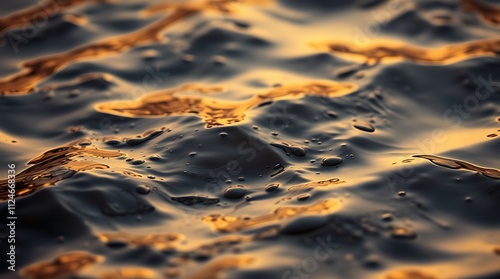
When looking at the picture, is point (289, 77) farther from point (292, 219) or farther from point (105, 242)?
point (105, 242)

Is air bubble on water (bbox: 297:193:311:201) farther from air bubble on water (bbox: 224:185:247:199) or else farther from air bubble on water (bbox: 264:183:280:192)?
air bubble on water (bbox: 224:185:247:199)

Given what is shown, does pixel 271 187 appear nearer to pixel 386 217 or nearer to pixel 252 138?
pixel 252 138

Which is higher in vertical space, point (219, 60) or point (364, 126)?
point (219, 60)

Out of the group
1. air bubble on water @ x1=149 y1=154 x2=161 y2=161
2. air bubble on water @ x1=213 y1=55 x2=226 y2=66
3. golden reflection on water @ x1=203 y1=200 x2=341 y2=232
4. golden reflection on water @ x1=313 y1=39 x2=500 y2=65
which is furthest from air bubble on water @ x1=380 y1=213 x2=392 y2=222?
air bubble on water @ x1=213 y1=55 x2=226 y2=66

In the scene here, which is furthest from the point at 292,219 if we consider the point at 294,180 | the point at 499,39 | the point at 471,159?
the point at 499,39

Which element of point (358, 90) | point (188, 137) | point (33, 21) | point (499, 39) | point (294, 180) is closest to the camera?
point (294, 180)

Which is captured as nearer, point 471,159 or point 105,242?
point 105,242

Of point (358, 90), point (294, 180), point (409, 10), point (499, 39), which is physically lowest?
point (294, 180)

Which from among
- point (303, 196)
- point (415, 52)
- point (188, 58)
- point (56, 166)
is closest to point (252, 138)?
point (303, 196)
